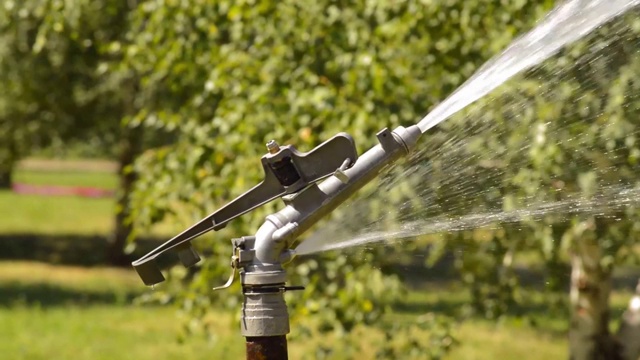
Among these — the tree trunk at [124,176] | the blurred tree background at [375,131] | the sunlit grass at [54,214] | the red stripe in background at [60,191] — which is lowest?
the blurred tree background at [375,131]

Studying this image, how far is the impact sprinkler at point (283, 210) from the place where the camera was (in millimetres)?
2734

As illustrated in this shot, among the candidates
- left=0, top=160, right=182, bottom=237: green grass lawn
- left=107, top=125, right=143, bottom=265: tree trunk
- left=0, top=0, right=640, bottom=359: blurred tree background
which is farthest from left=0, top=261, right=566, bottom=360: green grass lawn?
left=0, top=0, right=640, bottom=359: blurred tree background

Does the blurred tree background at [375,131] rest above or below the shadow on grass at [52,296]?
below

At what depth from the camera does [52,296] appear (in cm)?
1488

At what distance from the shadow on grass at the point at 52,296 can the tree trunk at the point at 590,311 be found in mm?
8949

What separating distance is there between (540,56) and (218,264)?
285cm

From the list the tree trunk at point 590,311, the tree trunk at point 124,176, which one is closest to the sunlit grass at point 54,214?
the tree trunk at point 124,176

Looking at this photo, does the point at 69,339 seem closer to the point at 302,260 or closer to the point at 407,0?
the point at 302,260

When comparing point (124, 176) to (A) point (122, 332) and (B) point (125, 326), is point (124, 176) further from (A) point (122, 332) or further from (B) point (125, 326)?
(A) point (122, 332)

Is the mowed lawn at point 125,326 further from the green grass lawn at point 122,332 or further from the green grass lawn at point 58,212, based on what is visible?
the green grass lawn at point 58,212

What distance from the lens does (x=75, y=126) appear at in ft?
55.4

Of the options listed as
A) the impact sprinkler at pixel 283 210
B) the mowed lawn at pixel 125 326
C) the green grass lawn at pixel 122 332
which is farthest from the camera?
the green grass lawn at pixel 122 332

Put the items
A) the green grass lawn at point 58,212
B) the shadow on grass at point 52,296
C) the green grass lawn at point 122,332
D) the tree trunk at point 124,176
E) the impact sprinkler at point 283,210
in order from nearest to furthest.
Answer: the impact sprinkler at point 283,210, the green grass lawn at point 122,332, the shadow on grass at point 52,296, the tree trunk at point 124,176, the green grass lawn at point 58,212

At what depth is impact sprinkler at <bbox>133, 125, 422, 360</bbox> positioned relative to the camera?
8.97 feet
